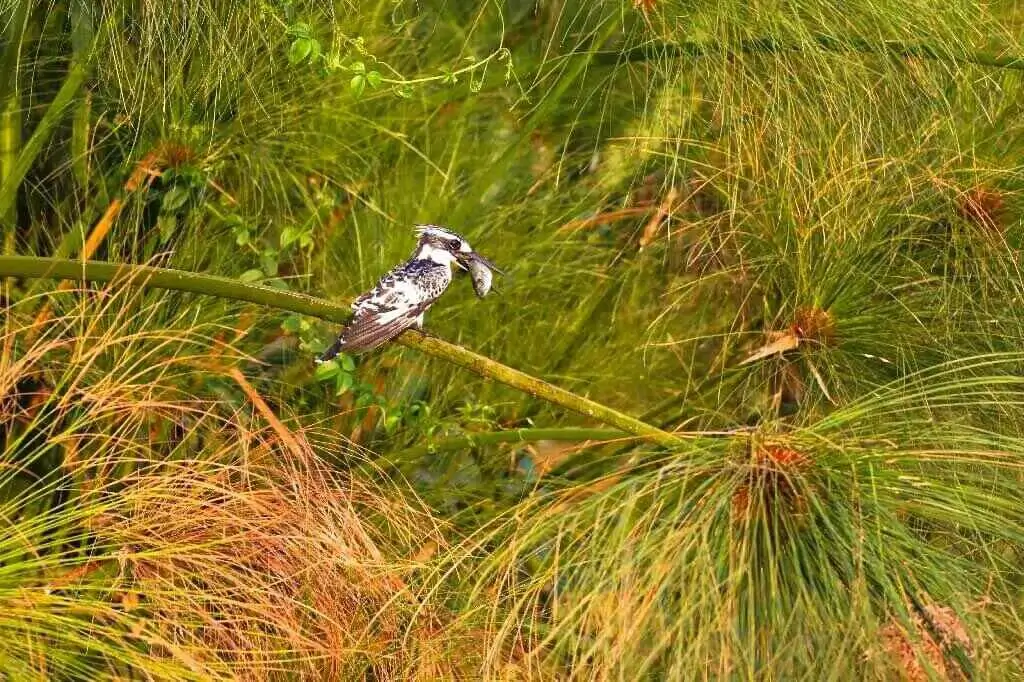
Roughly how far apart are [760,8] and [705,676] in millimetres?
889

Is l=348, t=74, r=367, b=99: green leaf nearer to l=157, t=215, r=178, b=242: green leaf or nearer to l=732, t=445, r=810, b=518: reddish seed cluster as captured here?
l=157, t=215, r=178, b=242: green leaf

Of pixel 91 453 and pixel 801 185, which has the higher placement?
pixel 801 185

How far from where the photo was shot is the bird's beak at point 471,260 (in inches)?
88.6

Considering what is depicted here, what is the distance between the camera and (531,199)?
2592 mm

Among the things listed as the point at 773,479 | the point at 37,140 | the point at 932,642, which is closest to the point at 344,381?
the point at 37,140

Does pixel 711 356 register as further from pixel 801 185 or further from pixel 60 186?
pixel 60 186

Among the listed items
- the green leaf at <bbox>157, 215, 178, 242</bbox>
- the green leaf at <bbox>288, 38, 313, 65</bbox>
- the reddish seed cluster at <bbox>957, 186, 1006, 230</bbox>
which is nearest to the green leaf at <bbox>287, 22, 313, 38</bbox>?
the green leaf at <bbox>288, 38, 313, 65</bbox>

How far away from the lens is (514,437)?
6.32 feet

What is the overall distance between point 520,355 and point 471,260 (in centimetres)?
27

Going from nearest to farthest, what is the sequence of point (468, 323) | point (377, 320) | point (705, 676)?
point (705, 676), point (377, 320), point (468, 323)

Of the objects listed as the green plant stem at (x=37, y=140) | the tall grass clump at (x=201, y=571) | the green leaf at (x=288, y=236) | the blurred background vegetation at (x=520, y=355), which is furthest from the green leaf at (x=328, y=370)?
the green plant stem at (x=37, y=140)

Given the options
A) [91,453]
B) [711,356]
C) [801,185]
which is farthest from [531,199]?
[91,453]

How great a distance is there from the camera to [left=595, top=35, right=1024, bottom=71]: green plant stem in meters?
2.02

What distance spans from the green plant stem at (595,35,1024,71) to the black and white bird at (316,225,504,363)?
1.16 ft
